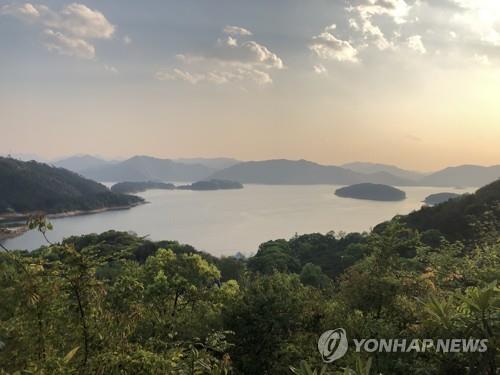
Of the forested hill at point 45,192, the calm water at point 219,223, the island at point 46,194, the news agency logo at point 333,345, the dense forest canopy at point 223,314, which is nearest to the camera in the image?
the dense forest canopy at point 223,314

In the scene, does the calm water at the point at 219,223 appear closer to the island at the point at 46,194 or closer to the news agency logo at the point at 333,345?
the island at the point at 46,194

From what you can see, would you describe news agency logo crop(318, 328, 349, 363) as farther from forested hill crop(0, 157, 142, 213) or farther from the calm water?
forested hill crop(0, 157, 142, 213)

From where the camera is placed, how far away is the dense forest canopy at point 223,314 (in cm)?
515

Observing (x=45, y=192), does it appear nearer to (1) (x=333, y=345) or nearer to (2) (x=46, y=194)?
(2) (x=46, y=194)

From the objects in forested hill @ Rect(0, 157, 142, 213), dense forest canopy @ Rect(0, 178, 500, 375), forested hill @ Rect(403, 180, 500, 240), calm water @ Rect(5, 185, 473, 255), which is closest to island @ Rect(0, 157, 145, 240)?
forested hill @ Rect(0, 157, 142, 213)

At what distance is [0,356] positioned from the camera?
5.02 metres

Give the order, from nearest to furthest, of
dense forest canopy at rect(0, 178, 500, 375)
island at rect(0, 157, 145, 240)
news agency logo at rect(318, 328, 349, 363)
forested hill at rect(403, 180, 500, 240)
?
dense forest canopy at rect(0, 178, 500, 375), news agency logo at rect(318, 328, 349, 363), forested hill at rect(403, 180, 500, 240), island at rect(0, 157, 145, 240)

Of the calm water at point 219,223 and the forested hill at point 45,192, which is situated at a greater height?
the forested hill at point 45,192

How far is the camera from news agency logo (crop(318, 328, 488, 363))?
5.48 m

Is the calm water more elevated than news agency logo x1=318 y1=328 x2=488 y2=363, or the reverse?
news agency logo x1=318 y1=328 x2=488 y2=363

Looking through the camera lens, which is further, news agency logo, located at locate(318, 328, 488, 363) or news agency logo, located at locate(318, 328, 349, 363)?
news agency logo, located at locate(318, 328, 349, 363)

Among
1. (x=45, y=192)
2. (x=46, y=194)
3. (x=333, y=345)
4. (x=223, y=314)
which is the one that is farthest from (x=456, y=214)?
(x=45, y=192)

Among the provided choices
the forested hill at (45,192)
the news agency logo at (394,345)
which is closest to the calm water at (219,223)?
the forested hill at (45,192)

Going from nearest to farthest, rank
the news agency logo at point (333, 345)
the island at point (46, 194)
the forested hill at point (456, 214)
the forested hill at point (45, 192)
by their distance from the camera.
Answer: the news agency logo at point (333, 345) → the forested hill at point (456, 214) → the island at point (46, 194) → the forested hill at point (45, 192)
